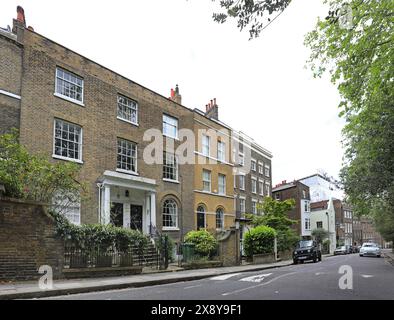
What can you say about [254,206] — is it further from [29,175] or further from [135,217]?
[29,175]

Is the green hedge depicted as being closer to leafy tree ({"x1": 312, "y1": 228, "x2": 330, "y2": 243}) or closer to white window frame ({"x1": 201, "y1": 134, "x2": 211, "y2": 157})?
white window frame ({"x1": 201, "y1": 134, "x2": 211, "y2": 157})

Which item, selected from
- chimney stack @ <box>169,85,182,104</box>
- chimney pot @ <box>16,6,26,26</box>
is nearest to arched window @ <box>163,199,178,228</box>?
chimney stack @ <box>169,85,182,104</box>

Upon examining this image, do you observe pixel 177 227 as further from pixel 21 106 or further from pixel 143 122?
pixel 21 106

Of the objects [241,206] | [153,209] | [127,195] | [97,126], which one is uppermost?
[97,126]

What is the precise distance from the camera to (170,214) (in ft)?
92.4

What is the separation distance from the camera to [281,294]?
10.8 metres

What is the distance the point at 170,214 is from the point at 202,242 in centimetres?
456

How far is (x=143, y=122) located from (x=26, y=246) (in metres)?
14.3

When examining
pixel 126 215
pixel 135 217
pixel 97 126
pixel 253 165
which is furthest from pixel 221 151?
pixel 97 126

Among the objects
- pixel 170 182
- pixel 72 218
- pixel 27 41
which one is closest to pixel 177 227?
pixel 170 182

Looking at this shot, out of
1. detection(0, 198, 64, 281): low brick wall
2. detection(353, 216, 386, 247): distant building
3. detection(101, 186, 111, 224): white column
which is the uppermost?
detection(101, 186, 111, 224): white column

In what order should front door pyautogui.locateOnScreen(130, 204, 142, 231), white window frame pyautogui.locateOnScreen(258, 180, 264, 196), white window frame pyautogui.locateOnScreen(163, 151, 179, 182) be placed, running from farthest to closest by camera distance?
white window frame pyautogui.locateOnScreen(258, 180, 264, 196), white window frame pyautogui.locateOnScreen(163, 151, 179, 182), front door pyautogui.locateOnScreen(130, 204, 142, 231)

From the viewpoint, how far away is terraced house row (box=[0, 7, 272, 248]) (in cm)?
1938

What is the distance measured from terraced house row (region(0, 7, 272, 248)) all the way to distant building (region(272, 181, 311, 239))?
30937 mm
